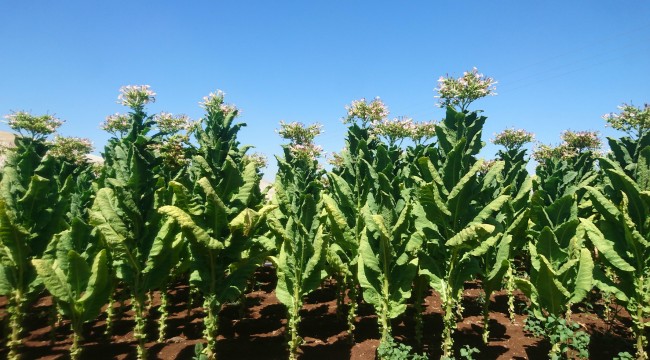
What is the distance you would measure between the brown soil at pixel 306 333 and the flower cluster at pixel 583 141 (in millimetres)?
8806

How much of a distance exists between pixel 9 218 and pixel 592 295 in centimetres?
1361

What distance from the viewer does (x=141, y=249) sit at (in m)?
5.67

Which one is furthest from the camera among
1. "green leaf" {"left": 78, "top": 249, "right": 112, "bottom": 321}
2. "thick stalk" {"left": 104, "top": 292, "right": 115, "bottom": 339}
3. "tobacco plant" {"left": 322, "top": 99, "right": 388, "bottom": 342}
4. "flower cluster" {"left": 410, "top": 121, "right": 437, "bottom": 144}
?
"flower cluster" {"left": 410, "top": 121, "right": 437, "bottom": 144}

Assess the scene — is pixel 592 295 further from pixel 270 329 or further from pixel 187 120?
pixel 187 120

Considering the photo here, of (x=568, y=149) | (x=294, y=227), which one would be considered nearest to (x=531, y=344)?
(x=294, y=227)

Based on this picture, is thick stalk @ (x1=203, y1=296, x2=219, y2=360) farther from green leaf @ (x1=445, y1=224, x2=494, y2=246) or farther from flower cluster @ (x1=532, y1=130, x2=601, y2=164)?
flower cluster @ (x1=532, y1=130, x2=601, y2=164)

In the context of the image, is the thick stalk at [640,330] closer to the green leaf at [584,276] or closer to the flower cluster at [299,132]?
the green leaf at [584,276]

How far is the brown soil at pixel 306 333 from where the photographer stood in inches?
254

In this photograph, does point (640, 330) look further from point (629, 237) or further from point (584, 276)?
point (629, 237)

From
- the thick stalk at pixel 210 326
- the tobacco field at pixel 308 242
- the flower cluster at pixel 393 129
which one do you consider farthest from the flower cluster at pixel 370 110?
the thick stalk at pixel 210 326

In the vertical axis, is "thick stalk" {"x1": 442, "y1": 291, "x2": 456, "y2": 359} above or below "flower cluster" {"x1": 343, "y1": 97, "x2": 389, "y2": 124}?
below

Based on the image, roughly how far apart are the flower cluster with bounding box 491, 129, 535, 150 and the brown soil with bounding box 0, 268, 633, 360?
7.08 metres

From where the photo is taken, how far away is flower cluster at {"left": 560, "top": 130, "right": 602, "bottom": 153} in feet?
50.2

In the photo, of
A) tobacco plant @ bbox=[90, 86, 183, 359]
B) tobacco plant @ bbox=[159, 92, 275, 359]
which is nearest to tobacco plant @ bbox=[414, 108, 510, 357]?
tobacco plant @ bbox=[159, 92, 275, 359]
